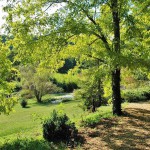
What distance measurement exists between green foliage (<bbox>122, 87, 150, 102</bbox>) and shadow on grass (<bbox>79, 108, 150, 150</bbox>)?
35.0 feet

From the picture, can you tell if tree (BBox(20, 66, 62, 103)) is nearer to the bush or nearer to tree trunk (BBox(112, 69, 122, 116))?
tree trunk (BBox(112, 69, 122, 116))

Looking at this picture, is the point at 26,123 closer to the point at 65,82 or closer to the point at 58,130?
the point at 58,130

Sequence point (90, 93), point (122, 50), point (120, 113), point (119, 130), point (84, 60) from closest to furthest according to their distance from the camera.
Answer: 1. point (119, 130)
2. point (122, 50)
3. point (120, 113)
4. point (84, 60)
5. point (90, 93)

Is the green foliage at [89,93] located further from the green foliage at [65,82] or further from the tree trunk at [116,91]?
the green foliage at [65,82]

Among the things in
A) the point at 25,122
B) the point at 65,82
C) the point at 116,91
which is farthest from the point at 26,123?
the point at 65,82

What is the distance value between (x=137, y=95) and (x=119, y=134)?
48.6ft

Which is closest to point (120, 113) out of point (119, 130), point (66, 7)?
point (119, 130)

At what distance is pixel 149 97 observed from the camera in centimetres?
2505

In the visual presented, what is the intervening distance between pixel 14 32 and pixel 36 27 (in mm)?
906

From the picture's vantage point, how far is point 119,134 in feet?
32.9

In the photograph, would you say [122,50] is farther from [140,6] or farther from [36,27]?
[36,27]

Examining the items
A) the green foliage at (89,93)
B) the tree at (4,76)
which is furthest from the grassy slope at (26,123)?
the tree at (4,76)

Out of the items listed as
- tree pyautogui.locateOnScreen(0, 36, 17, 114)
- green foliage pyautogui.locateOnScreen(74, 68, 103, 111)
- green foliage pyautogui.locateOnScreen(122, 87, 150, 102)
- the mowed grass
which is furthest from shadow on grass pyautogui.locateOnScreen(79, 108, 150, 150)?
green foliage pyautogui.locateOnScreen(122, 87, 150, 102)

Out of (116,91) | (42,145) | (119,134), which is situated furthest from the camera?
(116,91)
